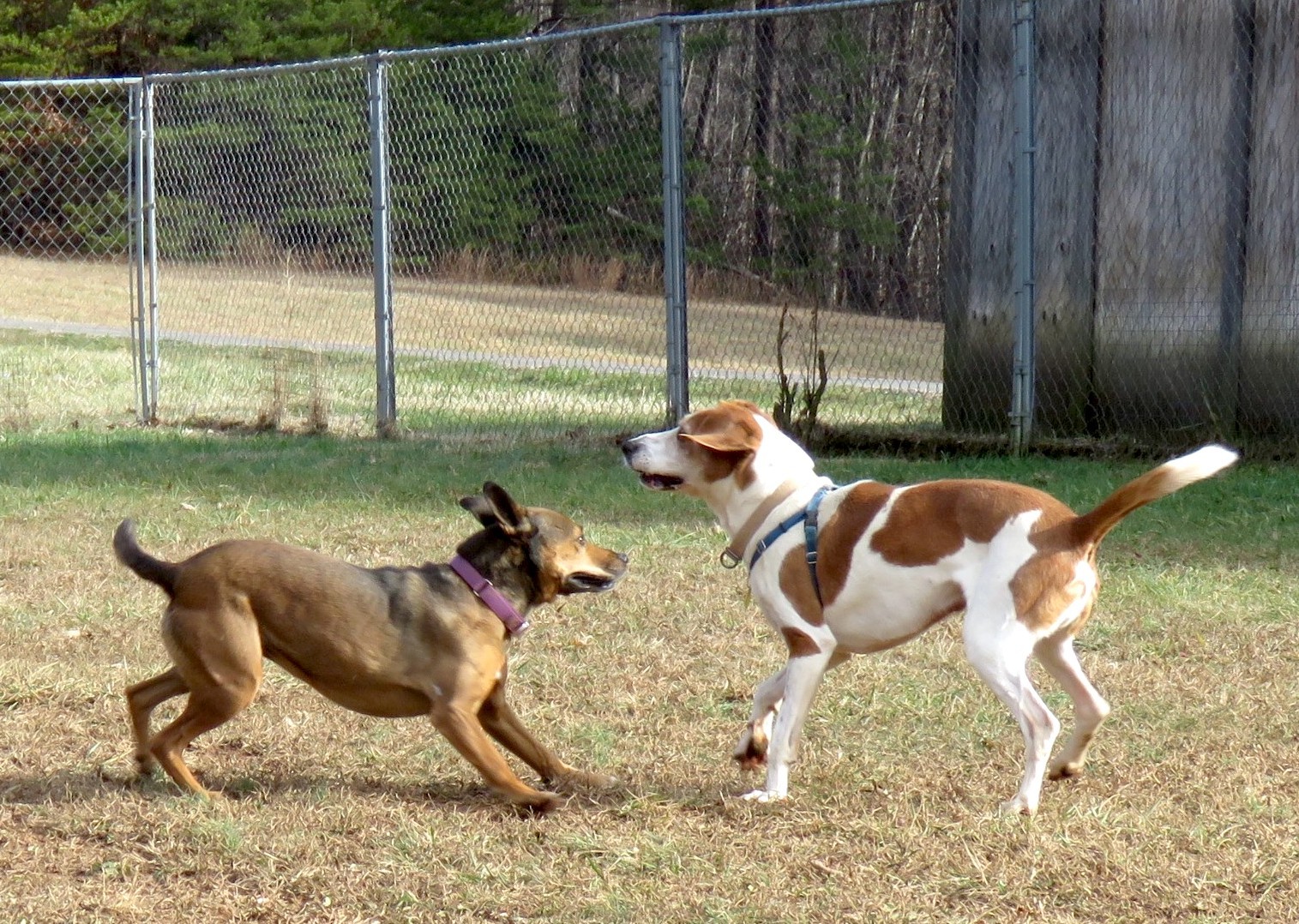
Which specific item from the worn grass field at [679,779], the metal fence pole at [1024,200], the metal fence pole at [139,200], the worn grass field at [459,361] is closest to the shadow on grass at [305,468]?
the worn grass field at [459,361]

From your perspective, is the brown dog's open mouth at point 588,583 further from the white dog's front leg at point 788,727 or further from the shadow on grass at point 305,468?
the shadow on grass at point 305,468

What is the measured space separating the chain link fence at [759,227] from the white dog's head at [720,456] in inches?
200

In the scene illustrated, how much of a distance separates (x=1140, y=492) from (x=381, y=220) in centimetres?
800

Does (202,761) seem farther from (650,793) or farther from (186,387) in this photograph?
(186,387)

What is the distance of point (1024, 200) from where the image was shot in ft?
30.5

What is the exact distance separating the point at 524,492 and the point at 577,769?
4336mm

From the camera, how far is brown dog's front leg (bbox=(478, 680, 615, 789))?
451 cm

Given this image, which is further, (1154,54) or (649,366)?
(649,366)

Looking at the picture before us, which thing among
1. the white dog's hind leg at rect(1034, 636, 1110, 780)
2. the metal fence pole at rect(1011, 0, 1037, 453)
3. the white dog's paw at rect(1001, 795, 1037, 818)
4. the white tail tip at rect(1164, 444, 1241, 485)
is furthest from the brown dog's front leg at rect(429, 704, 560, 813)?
the metal fence pole at rect(1011, 0, 1037, 453)

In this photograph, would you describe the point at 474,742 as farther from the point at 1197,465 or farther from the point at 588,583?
the point at 1197,465

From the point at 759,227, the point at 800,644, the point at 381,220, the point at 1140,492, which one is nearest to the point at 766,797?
the point at 800,644

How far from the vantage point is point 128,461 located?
10.1 metres

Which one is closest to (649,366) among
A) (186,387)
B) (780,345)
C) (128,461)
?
(780,345)

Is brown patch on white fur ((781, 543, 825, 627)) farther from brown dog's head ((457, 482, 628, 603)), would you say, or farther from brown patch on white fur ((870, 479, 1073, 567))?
brown dog's head ((457, 482, 628, 603))
